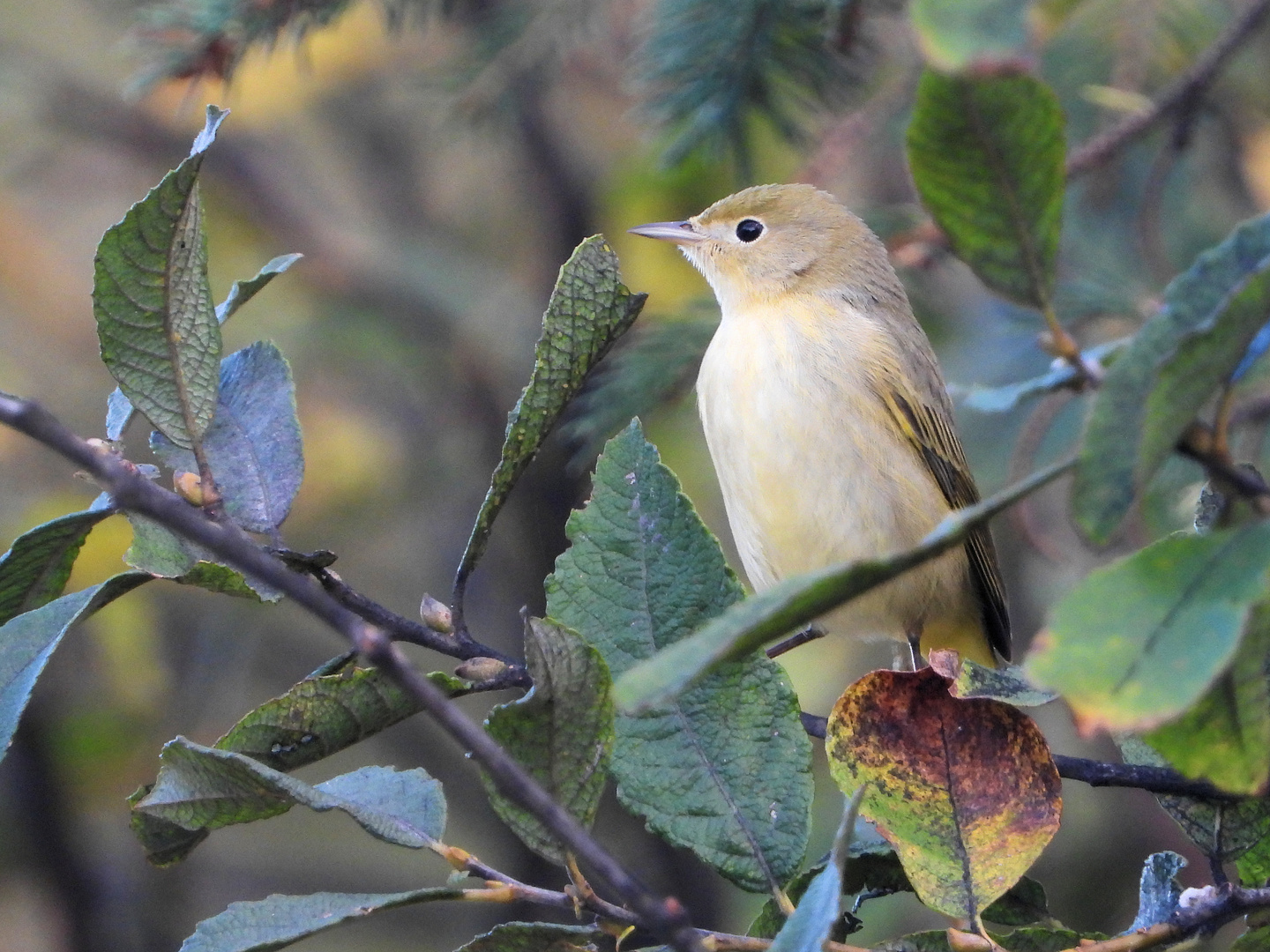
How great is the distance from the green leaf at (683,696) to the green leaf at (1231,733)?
42 centimetres

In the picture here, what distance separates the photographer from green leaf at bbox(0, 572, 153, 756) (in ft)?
3.98

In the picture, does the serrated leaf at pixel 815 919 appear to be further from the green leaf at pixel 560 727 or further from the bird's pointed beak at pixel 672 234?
the bird's pointed beak at pixel 672 234

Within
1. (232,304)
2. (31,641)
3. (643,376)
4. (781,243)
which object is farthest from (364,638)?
(781,243)

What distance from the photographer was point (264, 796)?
120 cm

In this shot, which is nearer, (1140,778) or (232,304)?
(1140,778)

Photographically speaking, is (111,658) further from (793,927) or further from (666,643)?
(793,927)

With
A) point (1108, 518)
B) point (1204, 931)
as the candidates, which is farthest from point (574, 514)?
point (1204, 931)

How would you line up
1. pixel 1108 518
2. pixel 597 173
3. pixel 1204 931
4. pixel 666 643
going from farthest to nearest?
pixel 597 173 → pixel 666 643 → pixel 1204 931 → pixel 1108 518

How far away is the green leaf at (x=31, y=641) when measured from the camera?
1212 millimetres

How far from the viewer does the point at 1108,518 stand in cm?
88

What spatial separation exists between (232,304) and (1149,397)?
1.02 m

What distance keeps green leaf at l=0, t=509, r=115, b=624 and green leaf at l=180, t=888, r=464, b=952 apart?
1.29 ft

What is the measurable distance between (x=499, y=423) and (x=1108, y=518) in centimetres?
350

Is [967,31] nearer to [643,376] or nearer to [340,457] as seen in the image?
[643,376]
